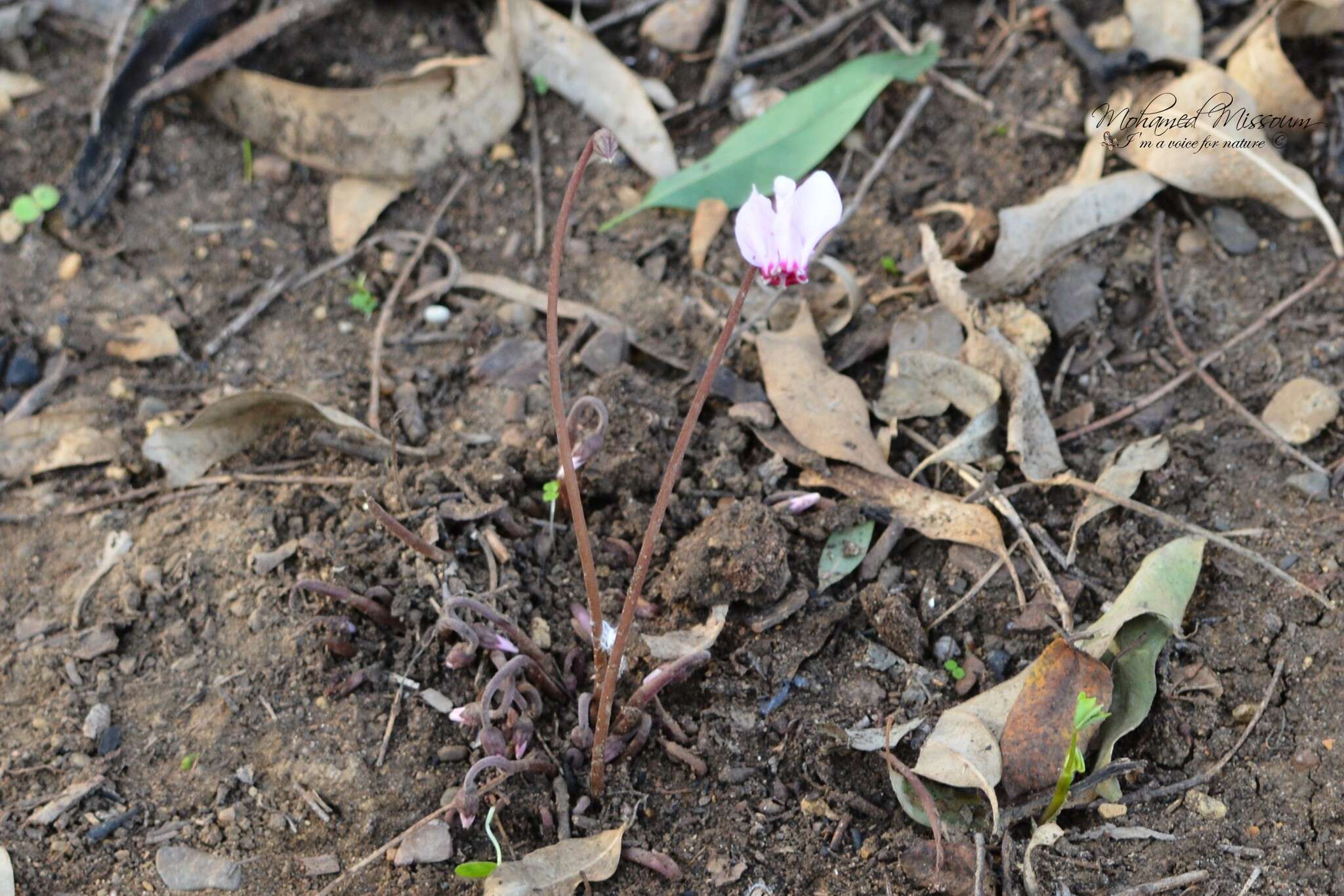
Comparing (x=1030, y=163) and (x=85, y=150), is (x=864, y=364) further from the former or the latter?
(x=85, y=150)

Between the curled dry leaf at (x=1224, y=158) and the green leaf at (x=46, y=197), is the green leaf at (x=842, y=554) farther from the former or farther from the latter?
the green leaf at (x=46, y=197)

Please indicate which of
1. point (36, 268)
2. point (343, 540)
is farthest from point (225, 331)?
point (343, 540)

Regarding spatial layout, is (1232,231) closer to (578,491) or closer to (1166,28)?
(1166,28)

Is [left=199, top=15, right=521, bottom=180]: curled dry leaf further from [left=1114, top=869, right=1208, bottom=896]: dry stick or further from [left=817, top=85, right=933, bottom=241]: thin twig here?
[left=1114, top=869, right=1208, bottom=896]: dry stick

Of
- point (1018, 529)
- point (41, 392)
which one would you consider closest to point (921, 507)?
point (1018, 529)

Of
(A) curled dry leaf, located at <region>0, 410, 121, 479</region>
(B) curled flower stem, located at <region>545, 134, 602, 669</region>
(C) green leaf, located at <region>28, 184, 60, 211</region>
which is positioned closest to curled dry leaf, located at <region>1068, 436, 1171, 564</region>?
(B) curled flower stem, located at <region>545, 134, 602, 669</region>
